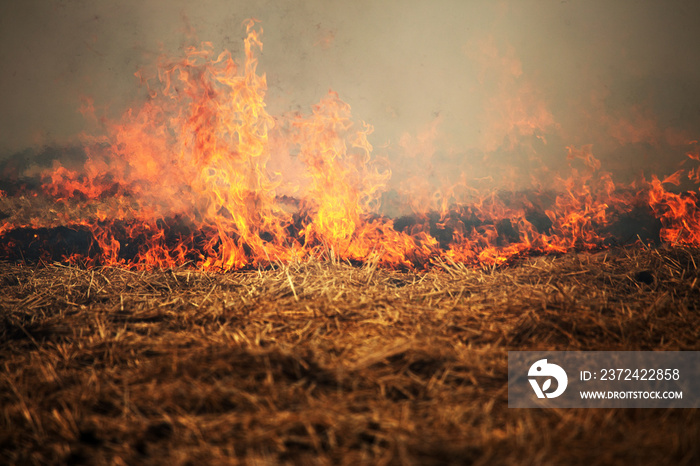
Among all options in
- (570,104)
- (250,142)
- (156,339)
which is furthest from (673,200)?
(156,339)

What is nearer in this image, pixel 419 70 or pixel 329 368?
pixel 329 368

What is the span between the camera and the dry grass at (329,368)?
5.32 ft

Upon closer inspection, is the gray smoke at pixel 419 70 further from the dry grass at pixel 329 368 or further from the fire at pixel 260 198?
the dry grass at pixel 329 368

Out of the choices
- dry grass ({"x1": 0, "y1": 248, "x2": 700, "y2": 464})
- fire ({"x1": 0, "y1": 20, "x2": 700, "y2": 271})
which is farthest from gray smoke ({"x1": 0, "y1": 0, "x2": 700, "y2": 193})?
dry grass ({"x1": 0, "y1": 248, "x2": 700, "y2": 464})

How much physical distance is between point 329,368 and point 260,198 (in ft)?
12.3

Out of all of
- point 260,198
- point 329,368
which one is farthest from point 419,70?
point 329,368

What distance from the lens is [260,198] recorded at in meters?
5.54

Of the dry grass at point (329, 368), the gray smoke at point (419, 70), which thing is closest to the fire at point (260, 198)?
the gray smoke at point (419, 70)

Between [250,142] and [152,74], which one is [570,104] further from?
[152,74]

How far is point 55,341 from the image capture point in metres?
2.77

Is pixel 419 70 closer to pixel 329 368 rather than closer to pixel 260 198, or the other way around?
pixel 260 198

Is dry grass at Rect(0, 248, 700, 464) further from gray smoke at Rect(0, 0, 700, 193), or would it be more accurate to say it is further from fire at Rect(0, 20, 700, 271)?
gray smoke at Rect(0, 0, 700, 193)

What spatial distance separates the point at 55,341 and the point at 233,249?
253 cm

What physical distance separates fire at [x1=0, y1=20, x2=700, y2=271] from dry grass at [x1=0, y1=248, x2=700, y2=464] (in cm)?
145
